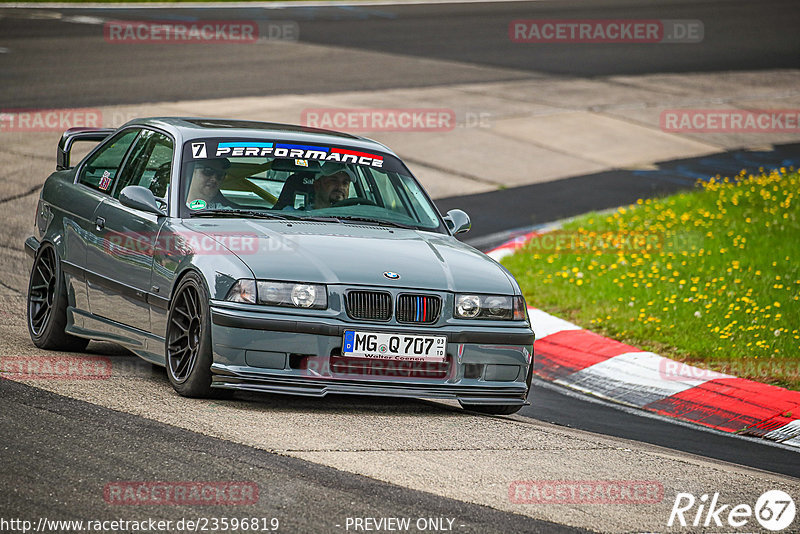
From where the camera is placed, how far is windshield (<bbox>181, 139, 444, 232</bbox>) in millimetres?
7152

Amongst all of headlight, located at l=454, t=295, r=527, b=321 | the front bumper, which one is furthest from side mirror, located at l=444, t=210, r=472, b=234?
the front bumper

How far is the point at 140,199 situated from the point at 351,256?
1.34 metres

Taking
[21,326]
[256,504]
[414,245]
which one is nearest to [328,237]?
[414,245]

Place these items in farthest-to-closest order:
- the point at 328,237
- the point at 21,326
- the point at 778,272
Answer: the point at 778,272 < the point at 21,326 < the point at 328,237

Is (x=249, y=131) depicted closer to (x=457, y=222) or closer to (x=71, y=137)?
(x=457, y=222)

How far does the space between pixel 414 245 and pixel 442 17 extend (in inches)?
1021

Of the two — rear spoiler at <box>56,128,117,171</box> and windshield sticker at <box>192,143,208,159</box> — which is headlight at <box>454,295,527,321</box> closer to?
windshield sticker at <box>192,143,208,159</box>

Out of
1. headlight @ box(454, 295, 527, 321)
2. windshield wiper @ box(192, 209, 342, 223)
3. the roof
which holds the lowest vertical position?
headlight @ box(454, 295, 527, 321)

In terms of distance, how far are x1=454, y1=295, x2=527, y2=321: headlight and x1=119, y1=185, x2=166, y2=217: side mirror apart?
71.7 inches

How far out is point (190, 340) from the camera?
255 inches

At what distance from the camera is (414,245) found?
6.93 metres

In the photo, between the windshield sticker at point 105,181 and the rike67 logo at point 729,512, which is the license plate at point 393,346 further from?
the windshield sticker at point 105,181

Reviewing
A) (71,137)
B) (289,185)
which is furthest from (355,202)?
(71,137)

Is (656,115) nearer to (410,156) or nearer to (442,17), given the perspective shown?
(410,156)
